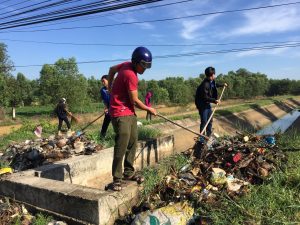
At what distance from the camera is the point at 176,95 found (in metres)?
40.5

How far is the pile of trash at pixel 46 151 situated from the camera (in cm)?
663

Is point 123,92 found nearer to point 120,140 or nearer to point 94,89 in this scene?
point 120,140

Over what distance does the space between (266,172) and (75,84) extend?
24196mm

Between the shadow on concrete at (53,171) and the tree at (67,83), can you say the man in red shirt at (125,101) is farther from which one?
the tree at (67,83)

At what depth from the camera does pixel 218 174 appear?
4473 millimetres

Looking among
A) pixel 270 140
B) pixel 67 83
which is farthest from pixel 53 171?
pixel 67 83

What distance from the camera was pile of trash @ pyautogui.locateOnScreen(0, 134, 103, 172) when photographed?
663 centimetres

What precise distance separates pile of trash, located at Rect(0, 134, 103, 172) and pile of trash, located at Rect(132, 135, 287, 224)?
98.0 inches

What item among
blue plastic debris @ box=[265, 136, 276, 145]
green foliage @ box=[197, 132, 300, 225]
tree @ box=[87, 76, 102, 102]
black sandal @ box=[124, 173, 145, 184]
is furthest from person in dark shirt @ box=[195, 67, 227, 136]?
tree @ box=[87, 76, 102, 102]

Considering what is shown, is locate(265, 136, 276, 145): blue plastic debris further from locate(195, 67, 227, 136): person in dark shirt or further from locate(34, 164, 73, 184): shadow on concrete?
locate(34, 164, 73, 184): shadow on concrete

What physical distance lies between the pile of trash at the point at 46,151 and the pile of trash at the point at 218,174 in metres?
2.49

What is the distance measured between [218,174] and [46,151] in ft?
12.9

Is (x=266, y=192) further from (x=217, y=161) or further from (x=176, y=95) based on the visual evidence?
(x=176, y=95)

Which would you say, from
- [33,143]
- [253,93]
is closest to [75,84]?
[33,143]
